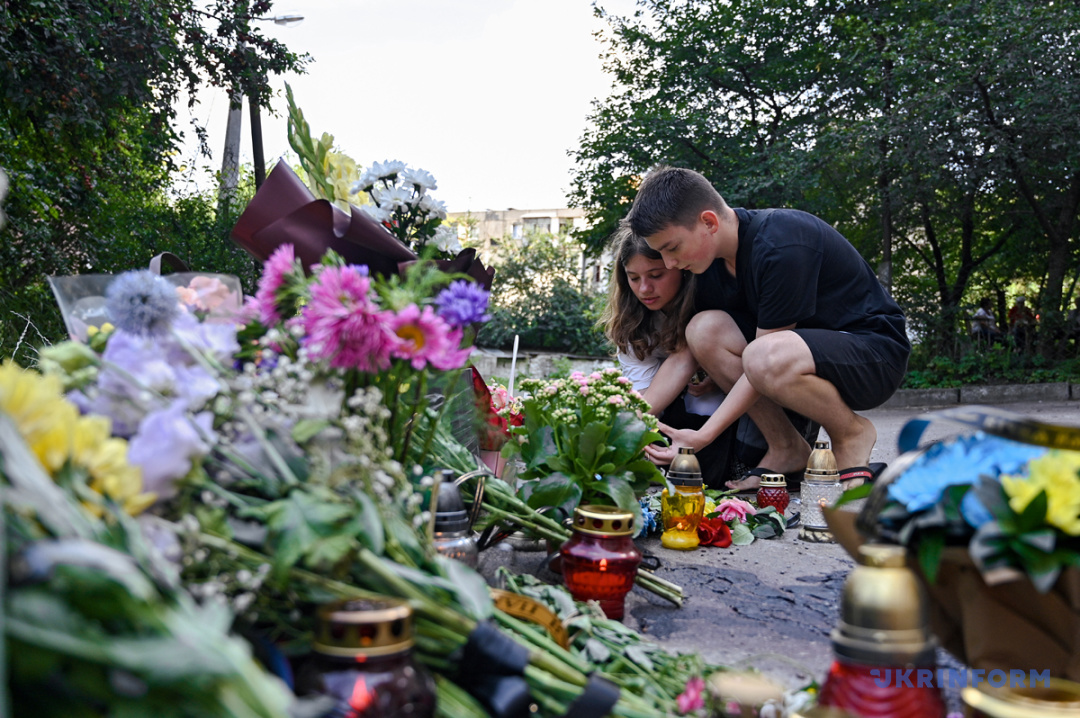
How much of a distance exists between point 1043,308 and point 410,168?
1295 cm

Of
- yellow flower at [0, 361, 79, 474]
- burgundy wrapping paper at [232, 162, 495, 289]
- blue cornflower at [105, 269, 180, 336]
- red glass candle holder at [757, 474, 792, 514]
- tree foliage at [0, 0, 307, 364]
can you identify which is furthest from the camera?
tree foliage at [0, 0, 307, 364]

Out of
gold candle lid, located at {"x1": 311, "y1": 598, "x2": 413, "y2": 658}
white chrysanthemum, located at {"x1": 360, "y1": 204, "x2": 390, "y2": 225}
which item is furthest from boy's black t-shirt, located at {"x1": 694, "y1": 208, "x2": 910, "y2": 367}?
gold candle lid, located at {"x1": 311, "y1": 598, "x2": 413, "y2": 658}

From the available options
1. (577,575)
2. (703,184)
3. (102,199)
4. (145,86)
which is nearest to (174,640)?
(577,575)

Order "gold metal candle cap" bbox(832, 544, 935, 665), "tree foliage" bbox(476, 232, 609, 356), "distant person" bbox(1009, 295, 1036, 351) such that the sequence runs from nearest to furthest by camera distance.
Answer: "gold metal candle cap" bbox(832, 544, 935, 665) → "distant person" bbox(1009, 295, 1036, 351) → "tree foliage" bbox(476, 232, 609, 356)

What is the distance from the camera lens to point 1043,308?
473 inches

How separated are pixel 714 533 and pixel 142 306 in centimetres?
186

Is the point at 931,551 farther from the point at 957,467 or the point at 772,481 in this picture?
the point at 772,481

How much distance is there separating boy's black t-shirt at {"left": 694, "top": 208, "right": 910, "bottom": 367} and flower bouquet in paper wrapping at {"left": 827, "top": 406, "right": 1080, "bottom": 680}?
2486 millimetres

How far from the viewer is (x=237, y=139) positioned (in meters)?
12.5

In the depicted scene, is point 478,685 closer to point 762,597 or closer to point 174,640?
point 174,640

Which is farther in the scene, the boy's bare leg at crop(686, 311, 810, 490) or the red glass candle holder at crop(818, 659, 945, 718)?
the boy's bare leg at crop(686, 311, 810, 490)

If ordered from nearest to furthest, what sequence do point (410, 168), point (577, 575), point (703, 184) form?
point (577, 575) < point (410, 168) < point (703, 184)

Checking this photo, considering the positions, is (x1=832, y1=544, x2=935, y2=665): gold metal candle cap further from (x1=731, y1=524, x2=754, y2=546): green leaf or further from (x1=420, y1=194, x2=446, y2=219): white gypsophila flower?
(x1=420, y1=194, x2=446, y2=219): white gypsophila flower

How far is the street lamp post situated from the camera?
8.02m
